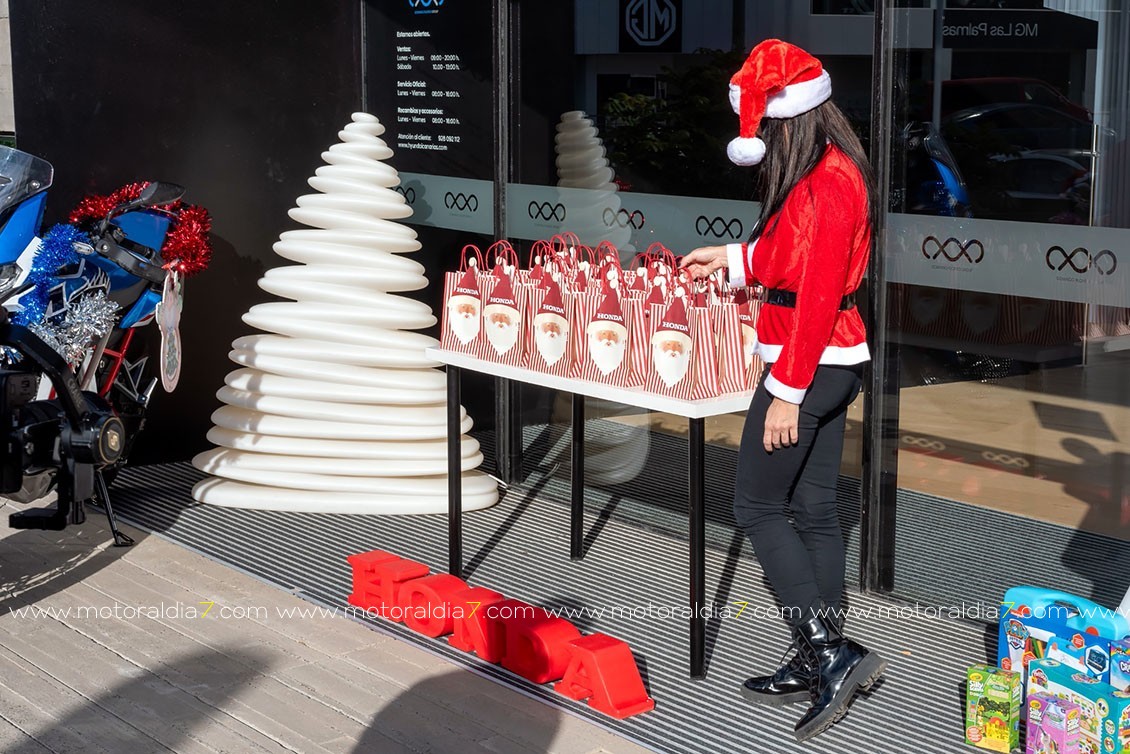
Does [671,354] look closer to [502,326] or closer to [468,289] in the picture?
[502,326]

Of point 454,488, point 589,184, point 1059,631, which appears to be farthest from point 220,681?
point 589,184

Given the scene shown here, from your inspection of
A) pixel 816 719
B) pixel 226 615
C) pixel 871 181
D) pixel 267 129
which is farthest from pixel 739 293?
pixel 267 129

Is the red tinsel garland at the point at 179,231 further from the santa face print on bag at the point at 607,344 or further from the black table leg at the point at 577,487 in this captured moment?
the santa face print on bag at the point at 607,344

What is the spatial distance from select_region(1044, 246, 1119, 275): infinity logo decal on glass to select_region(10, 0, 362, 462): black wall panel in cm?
390

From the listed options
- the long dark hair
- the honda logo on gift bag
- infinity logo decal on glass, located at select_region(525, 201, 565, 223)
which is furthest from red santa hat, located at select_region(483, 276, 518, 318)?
infinity logo decal on glass, located at select_region(525, 201, 565, 223)

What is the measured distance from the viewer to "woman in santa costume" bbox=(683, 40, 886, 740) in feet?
11.2

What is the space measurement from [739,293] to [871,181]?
635 millimetres

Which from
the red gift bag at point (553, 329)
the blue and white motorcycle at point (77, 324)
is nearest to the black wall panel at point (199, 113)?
the blue and white motorcycle at point (77, 324)

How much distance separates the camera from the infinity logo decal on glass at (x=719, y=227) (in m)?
5.00

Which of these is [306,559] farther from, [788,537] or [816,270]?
[816,270]

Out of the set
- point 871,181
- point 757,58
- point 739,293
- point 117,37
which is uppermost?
point 117,37

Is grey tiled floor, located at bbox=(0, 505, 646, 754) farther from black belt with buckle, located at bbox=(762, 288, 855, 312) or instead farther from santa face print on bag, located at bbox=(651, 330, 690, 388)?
black belt with buckle, located at bbox=(762, 288, 855, 312)

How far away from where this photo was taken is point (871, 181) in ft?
11.6

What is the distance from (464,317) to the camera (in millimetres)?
4582
